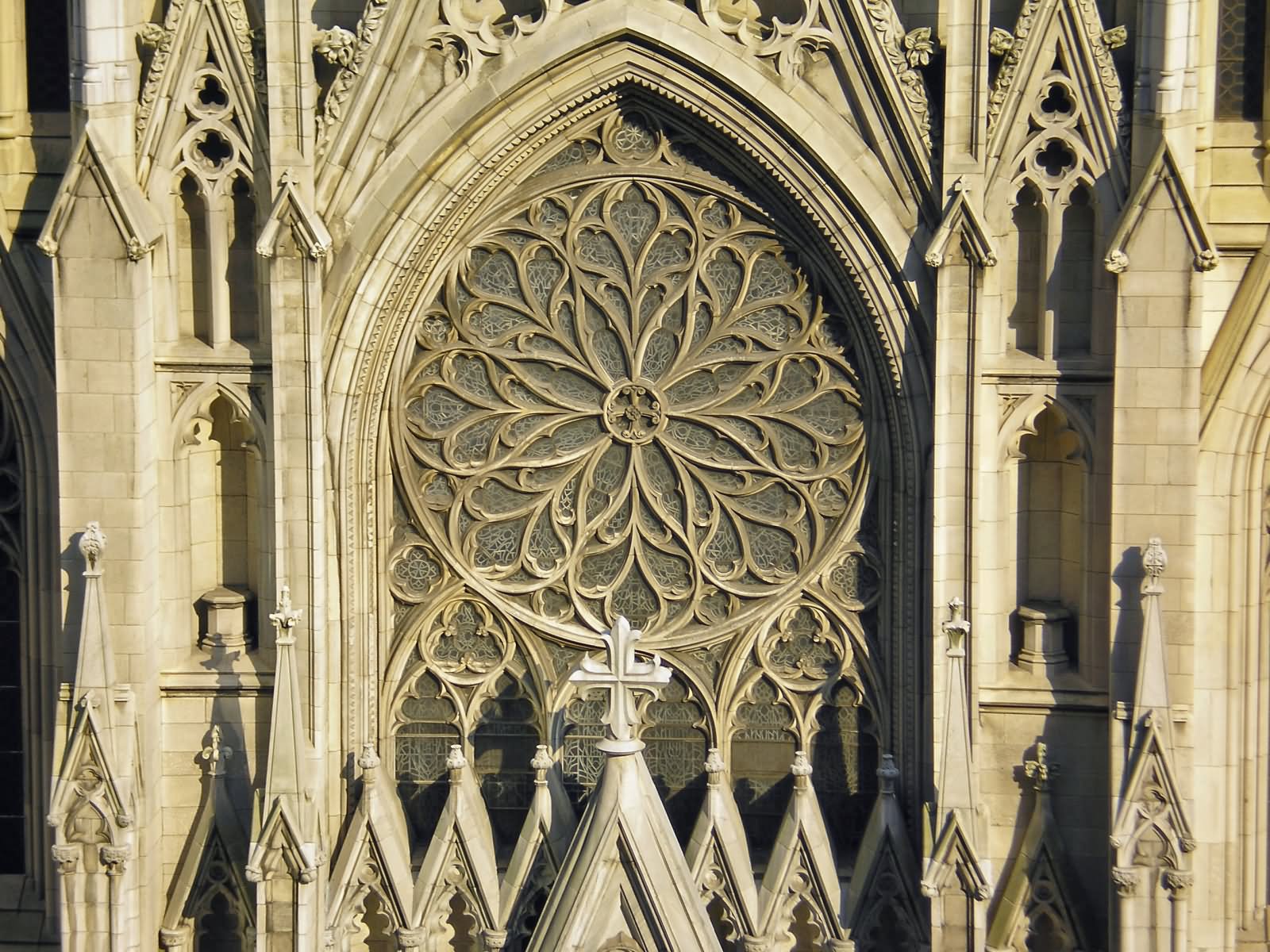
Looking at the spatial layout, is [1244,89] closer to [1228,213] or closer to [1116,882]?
[1228,213]

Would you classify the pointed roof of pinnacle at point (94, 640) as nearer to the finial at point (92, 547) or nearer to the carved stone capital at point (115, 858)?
the finial at point (92, 547)

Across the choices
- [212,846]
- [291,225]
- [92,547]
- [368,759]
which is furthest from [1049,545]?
[92,547]

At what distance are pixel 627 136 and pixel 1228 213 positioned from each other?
447cm

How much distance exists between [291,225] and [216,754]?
156 inches

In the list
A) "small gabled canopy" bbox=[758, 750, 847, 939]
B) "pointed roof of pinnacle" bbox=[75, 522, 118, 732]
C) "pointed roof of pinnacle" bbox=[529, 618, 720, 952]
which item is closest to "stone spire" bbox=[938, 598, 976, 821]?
"small gabled canopy" bbox=[758, 750, 847, 939]

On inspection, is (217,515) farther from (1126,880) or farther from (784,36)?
(1126,880)

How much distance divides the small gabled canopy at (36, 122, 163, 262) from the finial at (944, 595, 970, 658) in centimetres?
636

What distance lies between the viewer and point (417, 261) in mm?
19984

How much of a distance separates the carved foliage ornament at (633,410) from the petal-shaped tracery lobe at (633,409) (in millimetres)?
13

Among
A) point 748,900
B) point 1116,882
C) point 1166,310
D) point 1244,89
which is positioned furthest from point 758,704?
point 1244,89

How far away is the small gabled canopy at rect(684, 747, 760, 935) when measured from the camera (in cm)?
1989

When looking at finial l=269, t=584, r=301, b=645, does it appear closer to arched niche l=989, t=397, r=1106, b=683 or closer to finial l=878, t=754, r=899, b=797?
finial l=878, t=754, r=899, b=797

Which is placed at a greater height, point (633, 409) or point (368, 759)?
point (633, 409)

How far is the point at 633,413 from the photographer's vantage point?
66.8 ft
